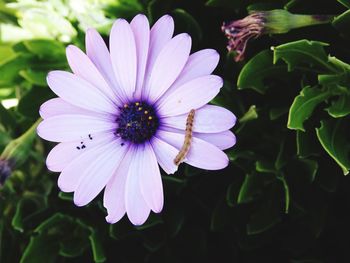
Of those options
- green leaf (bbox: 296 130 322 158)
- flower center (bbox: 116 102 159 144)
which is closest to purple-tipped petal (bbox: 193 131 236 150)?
flower center (bbox: 116 102 159 144)

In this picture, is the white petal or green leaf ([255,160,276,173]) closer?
the white petal

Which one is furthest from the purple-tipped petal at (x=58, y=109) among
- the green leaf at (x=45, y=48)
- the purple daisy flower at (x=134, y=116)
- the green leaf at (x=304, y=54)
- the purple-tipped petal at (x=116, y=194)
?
the green leaf at (x=45, y=48)

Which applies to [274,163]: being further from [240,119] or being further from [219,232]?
[219,232]

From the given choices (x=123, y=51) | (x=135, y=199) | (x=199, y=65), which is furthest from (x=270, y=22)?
(x=135, y=199)

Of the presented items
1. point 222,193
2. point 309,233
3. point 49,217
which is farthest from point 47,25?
point 309,233

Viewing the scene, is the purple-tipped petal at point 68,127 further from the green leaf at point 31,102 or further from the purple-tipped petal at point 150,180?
the green leaf at point 31,102

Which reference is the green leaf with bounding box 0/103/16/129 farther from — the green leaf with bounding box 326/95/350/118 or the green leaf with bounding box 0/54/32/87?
the green leaf with bounding box 326/95/350/118
